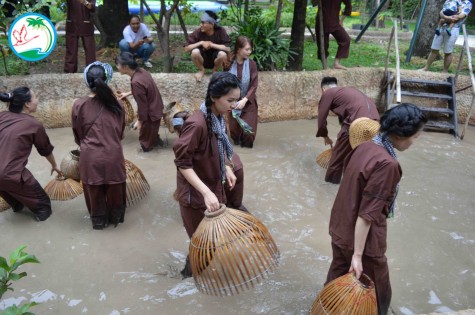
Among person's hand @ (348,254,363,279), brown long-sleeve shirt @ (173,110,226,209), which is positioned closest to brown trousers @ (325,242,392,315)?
person's hand @ (348,254,363,279)

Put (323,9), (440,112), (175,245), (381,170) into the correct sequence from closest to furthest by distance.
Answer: (381,170)
(175,245)
(440,112)
(323,9)

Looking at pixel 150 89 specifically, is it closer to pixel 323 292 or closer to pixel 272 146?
pixel 272 146

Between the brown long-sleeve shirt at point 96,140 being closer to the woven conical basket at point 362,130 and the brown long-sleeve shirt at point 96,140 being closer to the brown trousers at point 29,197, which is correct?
the brown trousers at point 29,197

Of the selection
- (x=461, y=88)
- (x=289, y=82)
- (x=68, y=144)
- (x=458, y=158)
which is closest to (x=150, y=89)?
(x=68, y=144)

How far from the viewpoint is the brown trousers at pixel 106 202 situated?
4.14 metres

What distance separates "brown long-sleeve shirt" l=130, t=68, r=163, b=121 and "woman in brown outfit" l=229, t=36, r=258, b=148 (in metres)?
1.01

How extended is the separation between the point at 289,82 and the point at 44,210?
4.38 metres

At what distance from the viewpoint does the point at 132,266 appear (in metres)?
3.76

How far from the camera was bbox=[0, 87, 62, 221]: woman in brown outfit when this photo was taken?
4082 mm

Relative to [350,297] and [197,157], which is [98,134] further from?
[350,297]

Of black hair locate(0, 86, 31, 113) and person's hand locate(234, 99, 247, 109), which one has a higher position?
black hair locate(0, 86, 31, 113)

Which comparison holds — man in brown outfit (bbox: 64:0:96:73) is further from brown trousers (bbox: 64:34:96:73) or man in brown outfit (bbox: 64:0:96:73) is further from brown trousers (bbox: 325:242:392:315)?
brown trousers (bbox: 325:242:392:315)

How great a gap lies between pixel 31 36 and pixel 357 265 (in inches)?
215

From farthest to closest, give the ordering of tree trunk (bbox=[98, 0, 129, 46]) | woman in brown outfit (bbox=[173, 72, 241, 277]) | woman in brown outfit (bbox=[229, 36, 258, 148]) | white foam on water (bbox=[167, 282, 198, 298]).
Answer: tree trunk (bbox=[98, 0, 129, 46])
woman in brown outfit (bbox=[229, 36, 258, 148])
white foam on water (bbox=[167, 282, 198, 298])
woman in brown outfit (bbox=[173, 72, 241, 277])
